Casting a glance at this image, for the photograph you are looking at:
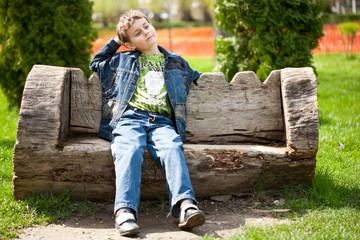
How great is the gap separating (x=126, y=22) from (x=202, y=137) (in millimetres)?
1230

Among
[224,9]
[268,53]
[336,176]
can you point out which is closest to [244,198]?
[336,176]

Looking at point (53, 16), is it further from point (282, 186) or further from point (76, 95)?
point (282, 186)

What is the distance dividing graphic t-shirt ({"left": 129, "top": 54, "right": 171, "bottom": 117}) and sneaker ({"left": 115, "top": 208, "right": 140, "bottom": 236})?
968mm

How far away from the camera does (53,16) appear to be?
6.67 m

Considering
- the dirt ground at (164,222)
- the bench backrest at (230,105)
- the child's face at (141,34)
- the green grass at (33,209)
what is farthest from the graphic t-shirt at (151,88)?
the green grass at (33,209)

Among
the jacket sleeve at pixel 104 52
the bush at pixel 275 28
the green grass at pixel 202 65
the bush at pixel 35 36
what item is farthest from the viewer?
the green grass at pixel 202 65

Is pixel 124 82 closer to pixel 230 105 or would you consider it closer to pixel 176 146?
pixel 176 146

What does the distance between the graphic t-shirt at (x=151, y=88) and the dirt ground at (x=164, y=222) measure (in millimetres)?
812

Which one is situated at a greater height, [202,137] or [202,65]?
[202,137]

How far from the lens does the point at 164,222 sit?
3.41m

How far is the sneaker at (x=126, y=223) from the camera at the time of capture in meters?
3.01

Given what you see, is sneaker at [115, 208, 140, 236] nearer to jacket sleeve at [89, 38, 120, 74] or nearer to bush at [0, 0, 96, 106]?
jacket sleeve at [89, 38, 120, 74]

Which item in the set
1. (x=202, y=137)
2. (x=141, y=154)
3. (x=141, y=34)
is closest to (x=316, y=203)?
(x=202, y=137)

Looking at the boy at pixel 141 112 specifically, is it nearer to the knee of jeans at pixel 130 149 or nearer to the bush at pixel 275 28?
the knee of jeans at pixel 130 149
